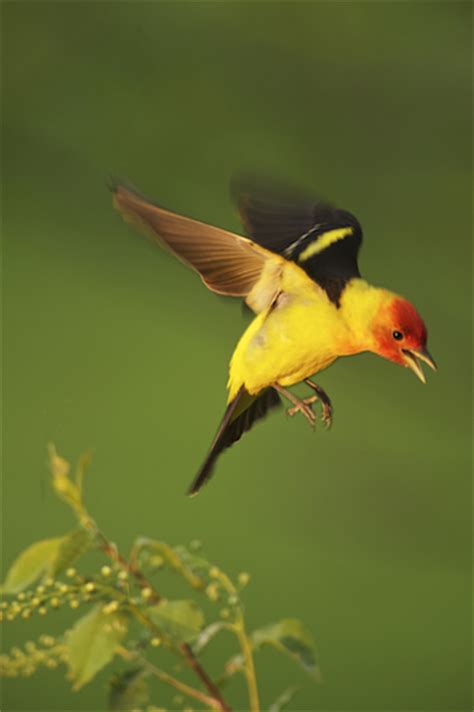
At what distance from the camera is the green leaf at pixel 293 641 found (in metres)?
0.51

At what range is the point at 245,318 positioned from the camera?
62 cm

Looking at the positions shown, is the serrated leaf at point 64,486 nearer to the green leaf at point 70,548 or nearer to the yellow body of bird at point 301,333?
the green leaf at point 70,548

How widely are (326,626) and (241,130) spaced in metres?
0.68

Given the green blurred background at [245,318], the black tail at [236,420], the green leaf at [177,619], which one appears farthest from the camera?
the green blurred background at [245,318]

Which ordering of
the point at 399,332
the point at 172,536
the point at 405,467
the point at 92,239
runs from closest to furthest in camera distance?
the point at 399,332, the point at 172,536, the point at 405,467, the point at 92,239

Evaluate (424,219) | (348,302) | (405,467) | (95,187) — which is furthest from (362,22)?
(348,302)

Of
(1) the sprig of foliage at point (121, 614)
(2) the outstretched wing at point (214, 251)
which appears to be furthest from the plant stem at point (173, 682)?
(2) the outstretched wing at point (214, 251)

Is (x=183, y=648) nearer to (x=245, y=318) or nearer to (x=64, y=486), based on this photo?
(x=64, y=486)

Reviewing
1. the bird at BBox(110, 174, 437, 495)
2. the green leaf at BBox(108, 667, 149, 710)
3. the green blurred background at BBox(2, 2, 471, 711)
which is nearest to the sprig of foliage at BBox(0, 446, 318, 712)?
the green leaf at BBox(108, 667, 149, 710)

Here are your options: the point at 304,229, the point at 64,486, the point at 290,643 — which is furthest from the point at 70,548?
the point at 304,229

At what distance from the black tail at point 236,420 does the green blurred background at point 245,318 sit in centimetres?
25

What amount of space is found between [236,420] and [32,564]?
0.16 metres

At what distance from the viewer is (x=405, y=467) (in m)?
1.03

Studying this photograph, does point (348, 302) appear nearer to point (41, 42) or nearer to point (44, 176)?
point (44, 176)
